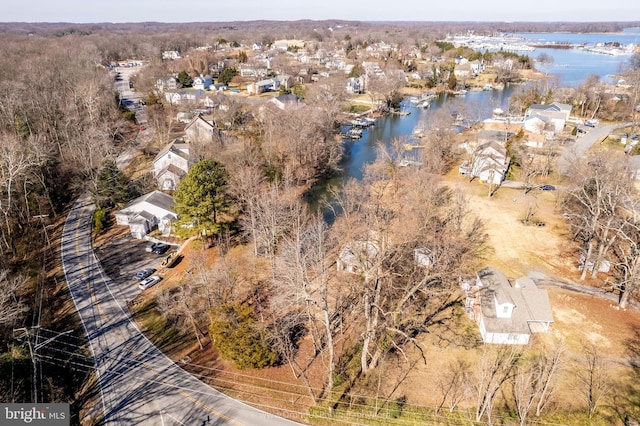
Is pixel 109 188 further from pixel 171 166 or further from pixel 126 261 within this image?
pixel 126 261

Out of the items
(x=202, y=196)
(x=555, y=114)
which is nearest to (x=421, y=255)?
(x=202, y=196)

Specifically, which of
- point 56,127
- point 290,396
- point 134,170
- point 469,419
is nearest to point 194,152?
point 134,170

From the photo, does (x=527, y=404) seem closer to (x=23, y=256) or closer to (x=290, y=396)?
(x=290, y=396)

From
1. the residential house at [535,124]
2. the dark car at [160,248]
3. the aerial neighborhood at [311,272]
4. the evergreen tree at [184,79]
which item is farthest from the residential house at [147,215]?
the evergreen tree at [184,79]

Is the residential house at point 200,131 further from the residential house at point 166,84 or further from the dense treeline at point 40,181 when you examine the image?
the residential house at point 166,84

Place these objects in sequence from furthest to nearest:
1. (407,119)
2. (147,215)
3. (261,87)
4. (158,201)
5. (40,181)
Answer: (261,87) < (407,119) < (40,181) < (158,201) < (147,215)
